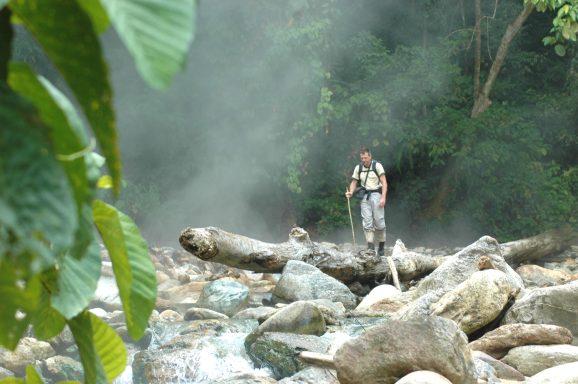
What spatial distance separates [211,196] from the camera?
67.8ft

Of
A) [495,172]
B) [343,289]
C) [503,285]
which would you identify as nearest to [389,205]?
[495,172]

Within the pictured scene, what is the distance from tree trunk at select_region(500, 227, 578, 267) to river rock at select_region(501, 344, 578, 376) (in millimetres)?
8181

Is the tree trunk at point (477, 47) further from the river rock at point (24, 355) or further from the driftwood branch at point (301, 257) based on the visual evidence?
the river rock at point (24, 355)

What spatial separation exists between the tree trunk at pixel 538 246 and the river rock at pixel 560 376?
30.7 ft

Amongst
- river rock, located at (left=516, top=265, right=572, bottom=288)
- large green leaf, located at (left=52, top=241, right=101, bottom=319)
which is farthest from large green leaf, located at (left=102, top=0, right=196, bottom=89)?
river rock, located at (left=516, top=265, right=572, bottom=288)

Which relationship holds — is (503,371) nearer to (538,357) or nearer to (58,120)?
(538,357)

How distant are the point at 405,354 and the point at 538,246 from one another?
1157 cm

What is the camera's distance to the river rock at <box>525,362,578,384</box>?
4.13m

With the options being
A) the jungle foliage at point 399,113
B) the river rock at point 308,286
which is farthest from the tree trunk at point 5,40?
the jungle foliage at point 399,113

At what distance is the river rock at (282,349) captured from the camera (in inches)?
246

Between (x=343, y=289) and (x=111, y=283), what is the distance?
2.65 metres

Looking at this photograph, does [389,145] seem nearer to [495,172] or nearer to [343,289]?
[495,172]

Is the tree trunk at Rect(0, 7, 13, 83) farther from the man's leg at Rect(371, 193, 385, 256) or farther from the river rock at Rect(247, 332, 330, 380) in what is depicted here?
the man's leg at Rect(371, 193, 385, 256)

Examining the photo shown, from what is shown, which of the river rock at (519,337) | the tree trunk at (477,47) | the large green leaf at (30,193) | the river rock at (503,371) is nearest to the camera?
the large green leaf at (30,193)
